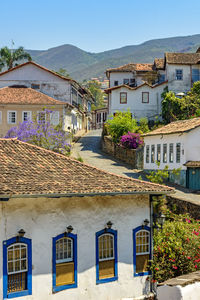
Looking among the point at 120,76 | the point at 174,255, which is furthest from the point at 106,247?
the point at 120,76

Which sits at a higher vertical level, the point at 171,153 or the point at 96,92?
the point at 96,92

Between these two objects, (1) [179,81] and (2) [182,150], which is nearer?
(2) [182,150]

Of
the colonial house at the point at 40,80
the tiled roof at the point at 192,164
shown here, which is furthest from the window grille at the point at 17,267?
the colonial house at the point at 40,80

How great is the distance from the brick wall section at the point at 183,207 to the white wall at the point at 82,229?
6282mm

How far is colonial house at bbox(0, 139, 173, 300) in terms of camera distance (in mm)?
12102

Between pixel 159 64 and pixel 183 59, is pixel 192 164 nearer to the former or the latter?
pixel 183 59

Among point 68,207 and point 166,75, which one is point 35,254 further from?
point 166,75

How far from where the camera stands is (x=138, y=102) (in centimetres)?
5269

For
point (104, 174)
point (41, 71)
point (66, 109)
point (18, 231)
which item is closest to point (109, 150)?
point (66, 109)

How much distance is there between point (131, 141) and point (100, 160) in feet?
11.8

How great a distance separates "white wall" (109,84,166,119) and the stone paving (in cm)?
503

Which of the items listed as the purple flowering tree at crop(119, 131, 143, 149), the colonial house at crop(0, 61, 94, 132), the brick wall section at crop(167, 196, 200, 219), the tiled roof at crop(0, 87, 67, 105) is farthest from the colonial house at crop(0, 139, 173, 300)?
the colonial house at crop(0, 61, 94, 132)

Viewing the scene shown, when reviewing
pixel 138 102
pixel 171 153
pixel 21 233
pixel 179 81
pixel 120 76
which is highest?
pixel 120 76

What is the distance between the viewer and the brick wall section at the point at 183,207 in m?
20.0
